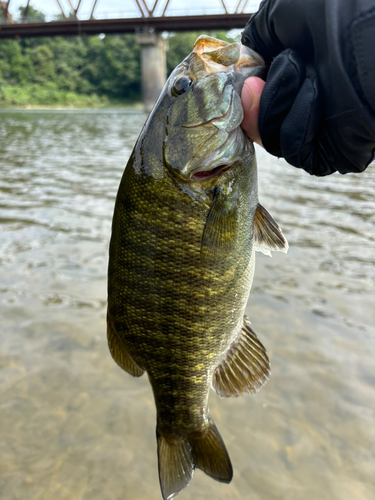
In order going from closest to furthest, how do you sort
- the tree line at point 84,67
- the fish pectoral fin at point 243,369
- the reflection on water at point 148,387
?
the fish pectoral fin at point 243,369, the reflection on water at point 148,387, the tree line at point 84,67

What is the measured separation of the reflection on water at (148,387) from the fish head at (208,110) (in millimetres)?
2283

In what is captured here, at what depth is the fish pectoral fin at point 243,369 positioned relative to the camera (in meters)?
2.21

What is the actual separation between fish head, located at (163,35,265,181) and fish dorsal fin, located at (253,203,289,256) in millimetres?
326

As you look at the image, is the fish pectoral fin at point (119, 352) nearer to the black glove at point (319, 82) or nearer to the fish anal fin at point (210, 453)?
the fish anal fin at point (210, 453)

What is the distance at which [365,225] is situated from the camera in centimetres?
743

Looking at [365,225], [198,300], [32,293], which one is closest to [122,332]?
[198,300]

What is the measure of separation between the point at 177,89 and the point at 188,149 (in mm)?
289

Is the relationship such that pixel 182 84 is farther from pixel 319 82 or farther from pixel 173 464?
pixel 173 464

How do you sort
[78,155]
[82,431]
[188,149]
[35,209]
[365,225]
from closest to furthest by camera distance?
[188,149] < [82,431] < [365,225] < [35,209] < [78,155]

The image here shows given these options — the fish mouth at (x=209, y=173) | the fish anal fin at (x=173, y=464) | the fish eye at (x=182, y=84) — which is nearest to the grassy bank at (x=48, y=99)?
the fish eye at (x=182, y=84)

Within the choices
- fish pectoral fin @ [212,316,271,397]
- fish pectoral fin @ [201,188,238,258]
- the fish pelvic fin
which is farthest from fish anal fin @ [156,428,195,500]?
fish pectoral fin @ [201,188,238,258]

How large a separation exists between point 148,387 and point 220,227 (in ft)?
7.65

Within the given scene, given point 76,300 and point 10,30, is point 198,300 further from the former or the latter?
point 10,30

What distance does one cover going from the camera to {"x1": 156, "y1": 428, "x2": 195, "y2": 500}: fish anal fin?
1.99 meters
